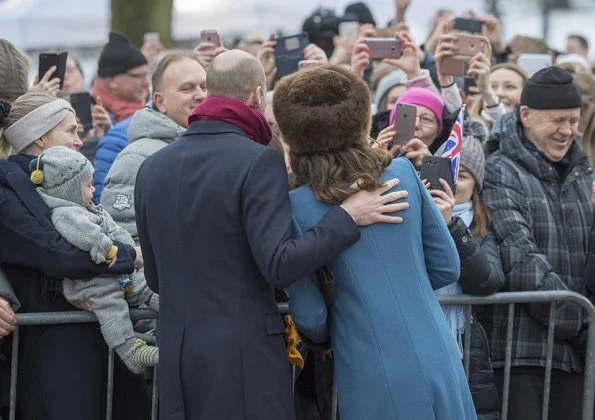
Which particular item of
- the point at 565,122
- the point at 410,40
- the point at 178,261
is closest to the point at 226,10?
the point at 410,40

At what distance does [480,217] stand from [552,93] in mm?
773

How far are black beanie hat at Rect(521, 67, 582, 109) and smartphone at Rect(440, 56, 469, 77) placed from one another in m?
1.05

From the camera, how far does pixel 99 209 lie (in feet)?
16.3

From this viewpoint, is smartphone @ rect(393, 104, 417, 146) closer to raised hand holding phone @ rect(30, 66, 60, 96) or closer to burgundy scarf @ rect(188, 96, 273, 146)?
burgundy scarf @ rect(188, 96, 273, 146)

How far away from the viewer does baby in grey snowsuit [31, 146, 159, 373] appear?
471cm

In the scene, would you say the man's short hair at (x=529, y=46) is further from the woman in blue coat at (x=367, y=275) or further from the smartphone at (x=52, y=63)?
the woman in blue coat at (x=367, y=275)

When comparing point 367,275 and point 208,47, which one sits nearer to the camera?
point 367,275

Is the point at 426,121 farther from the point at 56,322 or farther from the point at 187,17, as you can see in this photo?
the point at 187,17

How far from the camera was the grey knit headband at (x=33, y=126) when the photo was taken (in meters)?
5.04

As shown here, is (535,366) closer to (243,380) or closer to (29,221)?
(243,380)

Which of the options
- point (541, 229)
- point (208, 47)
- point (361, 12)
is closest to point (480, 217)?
point (541, 229)

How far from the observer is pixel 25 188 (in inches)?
188

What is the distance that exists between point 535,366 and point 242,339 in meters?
1.90

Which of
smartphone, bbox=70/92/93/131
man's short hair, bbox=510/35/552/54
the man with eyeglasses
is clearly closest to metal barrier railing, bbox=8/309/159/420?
smartphone, bbox=70/92/93/131
